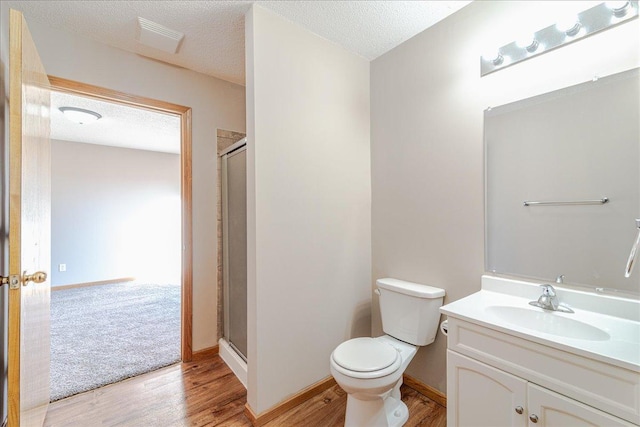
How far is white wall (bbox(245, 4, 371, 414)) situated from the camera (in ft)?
5.32

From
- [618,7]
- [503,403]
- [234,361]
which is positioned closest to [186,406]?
[234,361]

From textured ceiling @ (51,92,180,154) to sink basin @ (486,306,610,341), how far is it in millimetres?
3055

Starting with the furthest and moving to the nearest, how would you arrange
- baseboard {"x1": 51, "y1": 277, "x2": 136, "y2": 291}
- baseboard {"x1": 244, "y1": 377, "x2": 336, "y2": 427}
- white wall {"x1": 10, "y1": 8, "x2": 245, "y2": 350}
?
baseboard {"x1": 51, "y1": 277, "x2": 136, "y2": 291}
white wall {"x1": 10, "y1": 8, "x2": 245, "y2": 350}
baseboard {"x1": 244, "y1": 377, "x2": 336, "y2": 427}

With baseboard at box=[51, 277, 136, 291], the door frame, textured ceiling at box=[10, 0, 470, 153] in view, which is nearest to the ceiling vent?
textured ceiling at box=[10, 0, 470, 153]

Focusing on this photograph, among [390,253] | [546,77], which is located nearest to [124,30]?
[390,253]

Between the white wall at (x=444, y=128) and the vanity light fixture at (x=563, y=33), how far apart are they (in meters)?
0.04

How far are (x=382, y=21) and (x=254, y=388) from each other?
2.33 m

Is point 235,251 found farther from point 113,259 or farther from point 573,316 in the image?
point 113,259

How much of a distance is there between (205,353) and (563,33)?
10.0 feet

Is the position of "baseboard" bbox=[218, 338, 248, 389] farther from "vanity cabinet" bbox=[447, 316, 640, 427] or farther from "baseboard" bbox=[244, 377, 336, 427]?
"vanity cabinet" bbox=[447, 316, 640, 427]

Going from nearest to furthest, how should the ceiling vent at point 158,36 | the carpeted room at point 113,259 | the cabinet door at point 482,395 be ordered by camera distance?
1. the cabinet door at point 482,395
2. the ceiling vent at point 158,36
3. the carpeted room at point 113,259

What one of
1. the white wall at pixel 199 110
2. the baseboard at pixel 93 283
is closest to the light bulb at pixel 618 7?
the white wall at pixel 199 110

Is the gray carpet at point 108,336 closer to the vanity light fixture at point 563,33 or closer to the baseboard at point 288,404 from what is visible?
the baseboard at point 288,404

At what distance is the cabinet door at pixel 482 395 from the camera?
3.47 ft
